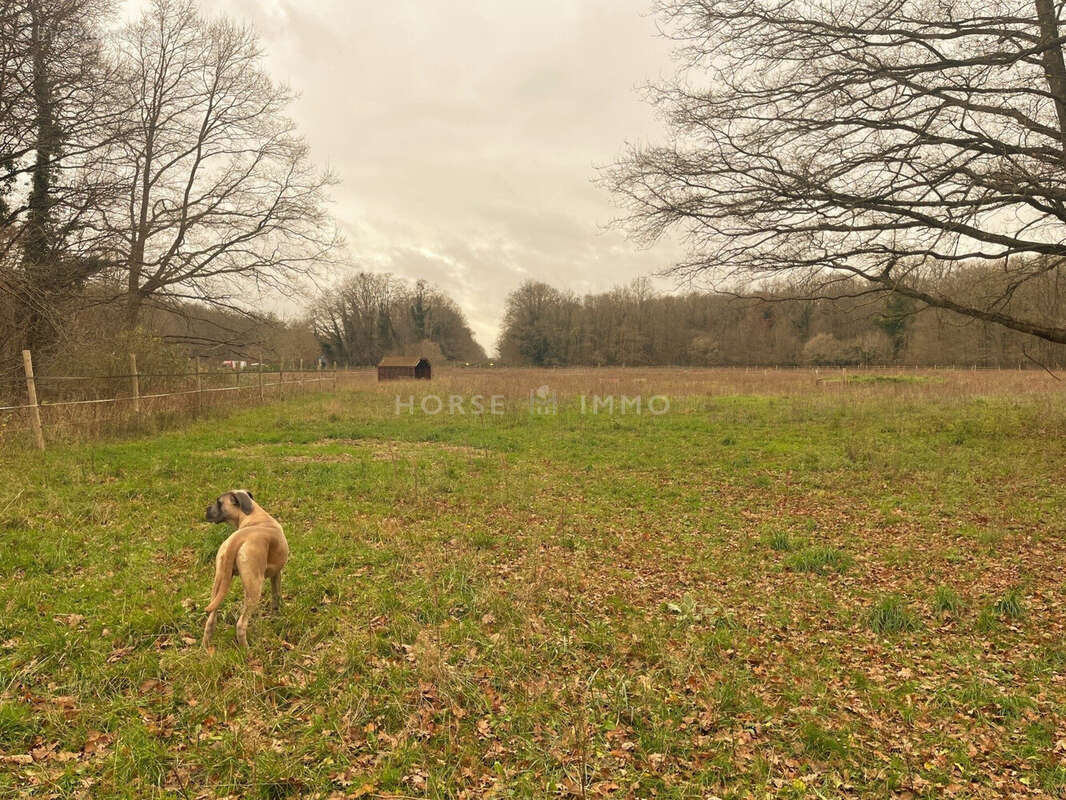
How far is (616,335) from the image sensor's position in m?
71.6

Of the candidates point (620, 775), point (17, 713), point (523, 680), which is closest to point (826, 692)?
point (620, 775)

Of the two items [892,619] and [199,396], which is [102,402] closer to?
[199,396]

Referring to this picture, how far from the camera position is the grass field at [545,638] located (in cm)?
292

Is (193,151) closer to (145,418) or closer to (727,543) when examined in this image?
(145,418)

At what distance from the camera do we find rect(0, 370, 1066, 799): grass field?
2916 millimetres

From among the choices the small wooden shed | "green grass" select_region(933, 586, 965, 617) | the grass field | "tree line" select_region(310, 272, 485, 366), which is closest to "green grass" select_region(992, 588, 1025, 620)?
the grass field

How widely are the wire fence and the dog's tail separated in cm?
920

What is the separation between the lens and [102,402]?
12.5 meters

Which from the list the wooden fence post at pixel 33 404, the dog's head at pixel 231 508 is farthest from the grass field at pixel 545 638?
the wooden fence post at pixel 33 404

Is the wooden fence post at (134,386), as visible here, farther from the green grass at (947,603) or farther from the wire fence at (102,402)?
the green grass at (947,603)

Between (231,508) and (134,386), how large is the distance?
40.4 feet

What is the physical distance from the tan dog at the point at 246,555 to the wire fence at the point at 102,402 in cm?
881

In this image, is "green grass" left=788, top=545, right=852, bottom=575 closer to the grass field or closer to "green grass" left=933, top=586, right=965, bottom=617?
the grass field

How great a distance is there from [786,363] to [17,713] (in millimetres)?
60562
